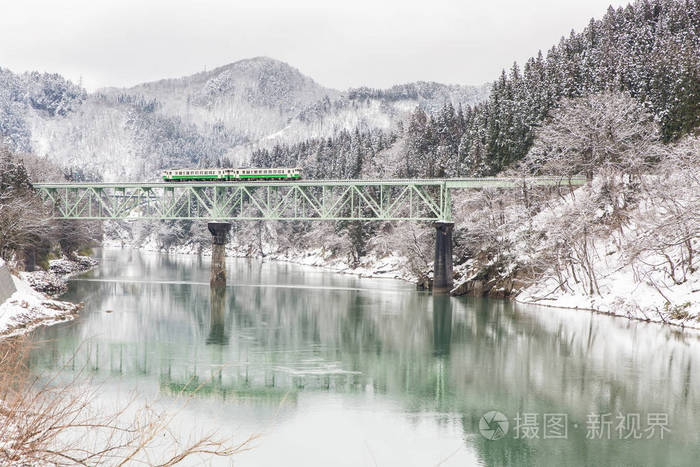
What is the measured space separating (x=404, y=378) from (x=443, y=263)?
34.5 metres

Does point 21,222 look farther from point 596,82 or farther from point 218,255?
point 596,82

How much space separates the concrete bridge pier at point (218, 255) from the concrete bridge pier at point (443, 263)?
22446 mm

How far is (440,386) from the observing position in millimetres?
23719

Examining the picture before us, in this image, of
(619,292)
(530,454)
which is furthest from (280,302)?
(530,454)

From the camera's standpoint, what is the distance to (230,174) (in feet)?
240

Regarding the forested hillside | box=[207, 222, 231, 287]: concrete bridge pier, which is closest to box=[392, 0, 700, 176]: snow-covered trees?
the forested hillside

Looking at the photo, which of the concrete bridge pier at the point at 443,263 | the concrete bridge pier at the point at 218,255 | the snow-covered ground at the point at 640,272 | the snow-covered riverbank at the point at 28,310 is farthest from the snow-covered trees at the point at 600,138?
the snow-covered riverbank at the point at 28,310

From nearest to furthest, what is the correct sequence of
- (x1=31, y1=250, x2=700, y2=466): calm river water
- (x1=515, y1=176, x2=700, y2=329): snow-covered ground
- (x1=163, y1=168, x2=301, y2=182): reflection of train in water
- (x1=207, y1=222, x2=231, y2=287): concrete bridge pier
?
(x1=31, y1=250, x2=700, y2=466): calm river water < (x1=515, y1=176, x2=700, y2=329): snow-covered ground < (x1=207, y1=222, x2=231, y2=287): concrete bridge pier < (x1=163, y1=168, x2=301, y2=182): reflection of train in water

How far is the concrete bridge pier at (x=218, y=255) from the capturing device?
2571 inches

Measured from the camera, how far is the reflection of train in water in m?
70.8

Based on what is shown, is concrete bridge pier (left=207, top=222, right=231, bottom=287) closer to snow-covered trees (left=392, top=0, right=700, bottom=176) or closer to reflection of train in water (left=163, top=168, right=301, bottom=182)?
reflection of train in water (left=163, top=168, right=301, bottom=182)

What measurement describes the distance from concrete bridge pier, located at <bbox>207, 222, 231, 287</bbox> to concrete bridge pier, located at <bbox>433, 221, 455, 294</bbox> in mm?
22446

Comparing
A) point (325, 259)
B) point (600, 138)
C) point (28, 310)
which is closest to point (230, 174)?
point (325, 259)

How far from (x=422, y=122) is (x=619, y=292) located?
76.1 m
